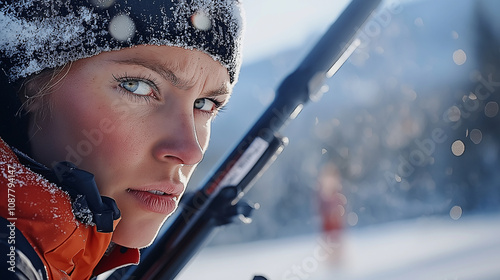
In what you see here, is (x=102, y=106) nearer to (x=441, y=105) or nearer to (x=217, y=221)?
(x=217, y=221)

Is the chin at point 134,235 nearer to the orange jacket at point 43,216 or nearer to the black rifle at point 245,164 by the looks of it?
the orange jacket at point 43,216

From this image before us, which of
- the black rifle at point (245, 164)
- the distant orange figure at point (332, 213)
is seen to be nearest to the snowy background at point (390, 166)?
the distant orange figure at point (332, 213)

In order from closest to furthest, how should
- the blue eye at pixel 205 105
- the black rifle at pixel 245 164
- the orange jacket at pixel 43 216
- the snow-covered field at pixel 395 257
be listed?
the orange jacket at pixel 43 216, the blue eye at pixel 205 105, the black rifle at pixel 245 164, the snow-covered field at pixel 395 257

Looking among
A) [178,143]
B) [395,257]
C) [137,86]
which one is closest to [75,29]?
[137,86]

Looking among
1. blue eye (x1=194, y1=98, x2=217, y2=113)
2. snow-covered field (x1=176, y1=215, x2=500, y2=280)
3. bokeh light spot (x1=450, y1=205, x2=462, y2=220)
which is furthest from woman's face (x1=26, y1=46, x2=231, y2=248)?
bokeh light spot (x1=450, y1=205, x2=462, y2=220)

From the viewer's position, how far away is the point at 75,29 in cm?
80

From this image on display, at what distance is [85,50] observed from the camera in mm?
789

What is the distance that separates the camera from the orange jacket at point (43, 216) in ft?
2.09

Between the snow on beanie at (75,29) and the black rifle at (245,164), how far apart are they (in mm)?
A: 350

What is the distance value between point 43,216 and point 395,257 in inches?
188

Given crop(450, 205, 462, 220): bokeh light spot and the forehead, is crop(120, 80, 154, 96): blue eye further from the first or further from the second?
crop(450, 205, 462, 220): bokeh light spot

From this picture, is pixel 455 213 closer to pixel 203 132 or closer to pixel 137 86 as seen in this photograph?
pixel 203 132

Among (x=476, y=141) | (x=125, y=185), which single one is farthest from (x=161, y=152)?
(x=476, y=141)

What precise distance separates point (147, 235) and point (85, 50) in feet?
1.06
